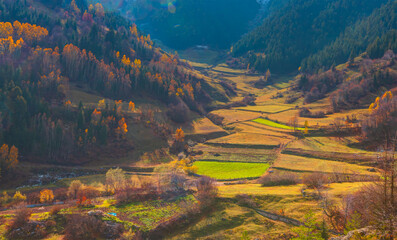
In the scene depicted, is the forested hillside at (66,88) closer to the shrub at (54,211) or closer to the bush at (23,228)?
the shrub at (54,211)

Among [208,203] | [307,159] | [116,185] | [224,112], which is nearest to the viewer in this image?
[208,203]

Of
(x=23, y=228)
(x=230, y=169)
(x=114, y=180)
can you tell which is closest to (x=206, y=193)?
(x=114, y=180)

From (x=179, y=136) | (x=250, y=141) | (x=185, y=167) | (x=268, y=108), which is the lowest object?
(x=185, y=167)

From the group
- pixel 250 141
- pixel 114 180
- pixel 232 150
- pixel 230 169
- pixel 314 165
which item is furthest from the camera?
pixel 250 141

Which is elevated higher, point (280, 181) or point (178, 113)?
point (178, 113)

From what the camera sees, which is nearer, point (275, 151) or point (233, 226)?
point (233, 226)

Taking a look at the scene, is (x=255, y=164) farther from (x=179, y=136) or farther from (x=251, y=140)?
(x=179, y=136)

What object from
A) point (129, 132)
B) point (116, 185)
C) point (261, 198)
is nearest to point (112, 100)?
point (129, 132)

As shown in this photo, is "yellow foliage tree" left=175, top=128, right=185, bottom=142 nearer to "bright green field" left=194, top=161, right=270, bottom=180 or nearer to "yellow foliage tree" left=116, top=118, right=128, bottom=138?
"bright green field" left=194, top=161, right=270, bottom=180

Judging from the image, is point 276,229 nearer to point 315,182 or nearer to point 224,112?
point 315,182
